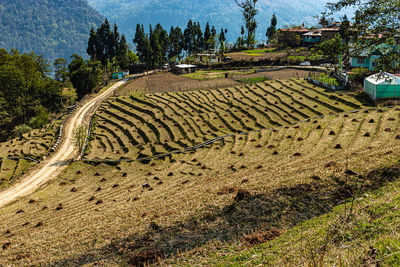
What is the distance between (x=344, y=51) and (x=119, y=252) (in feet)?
83.9

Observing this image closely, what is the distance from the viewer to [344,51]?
2683 centimetres

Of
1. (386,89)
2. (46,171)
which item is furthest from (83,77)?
(386,89)

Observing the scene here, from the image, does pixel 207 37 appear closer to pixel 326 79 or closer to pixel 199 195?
pixel 326 79

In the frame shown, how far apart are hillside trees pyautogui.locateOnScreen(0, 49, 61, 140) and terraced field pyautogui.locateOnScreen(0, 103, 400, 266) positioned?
171 ft

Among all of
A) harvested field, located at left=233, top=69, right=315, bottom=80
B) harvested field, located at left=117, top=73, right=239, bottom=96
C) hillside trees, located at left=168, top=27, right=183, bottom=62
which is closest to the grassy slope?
harvested field, located at left=117, top=73, right=239, bottom=96

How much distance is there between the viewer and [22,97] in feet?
315

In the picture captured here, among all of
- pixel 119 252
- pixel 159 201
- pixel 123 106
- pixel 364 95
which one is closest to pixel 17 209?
pixel 159 201

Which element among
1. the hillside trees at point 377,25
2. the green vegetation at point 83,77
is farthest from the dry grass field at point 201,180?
the green vegetation at point 83,77

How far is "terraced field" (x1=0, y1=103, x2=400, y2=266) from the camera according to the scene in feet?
65.0

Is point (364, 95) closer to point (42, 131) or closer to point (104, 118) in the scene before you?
point (104, 118)

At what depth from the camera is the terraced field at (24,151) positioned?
54.8 metres

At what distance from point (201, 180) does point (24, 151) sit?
47.7 meters

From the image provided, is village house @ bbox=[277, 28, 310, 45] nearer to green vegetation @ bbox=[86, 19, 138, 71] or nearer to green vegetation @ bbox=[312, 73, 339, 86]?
green vegetation @ bbox=[312, 73, 339, 86]

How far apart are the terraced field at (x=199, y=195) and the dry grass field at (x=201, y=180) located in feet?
0.44
